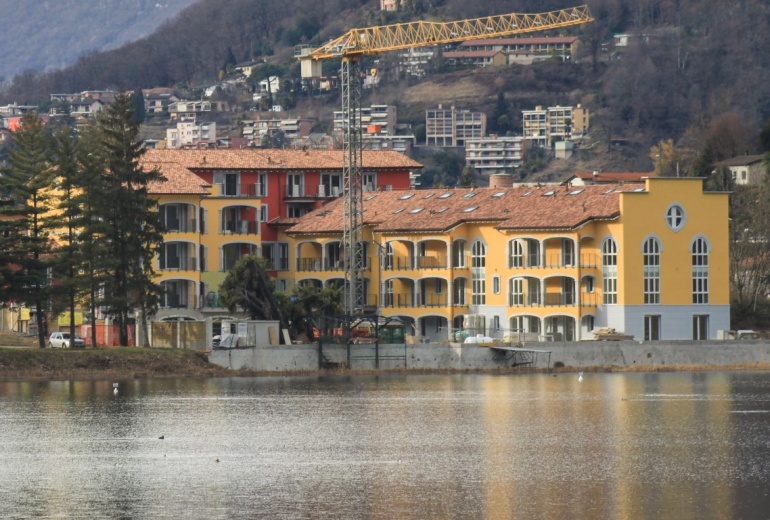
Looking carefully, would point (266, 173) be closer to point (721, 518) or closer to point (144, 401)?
point (144, 401)

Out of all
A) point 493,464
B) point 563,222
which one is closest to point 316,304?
point 563,222

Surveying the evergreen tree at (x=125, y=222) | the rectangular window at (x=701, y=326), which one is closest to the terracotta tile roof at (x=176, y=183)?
the evergreen tree at (x=125, y=222)

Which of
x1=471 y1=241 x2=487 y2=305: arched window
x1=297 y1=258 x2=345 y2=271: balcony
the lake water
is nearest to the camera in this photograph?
the lake water

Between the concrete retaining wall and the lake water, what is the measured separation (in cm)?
885

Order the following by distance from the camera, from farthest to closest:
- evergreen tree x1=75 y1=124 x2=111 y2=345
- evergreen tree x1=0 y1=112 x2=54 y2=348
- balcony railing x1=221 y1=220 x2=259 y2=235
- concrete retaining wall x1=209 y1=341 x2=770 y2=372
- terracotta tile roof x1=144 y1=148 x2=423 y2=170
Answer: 1. terracotta tile roof x1=144 y1=148 x2=423 y2=170
2. balcony railing x1=221 y1=220 x2=259 y2=235
3. evergreen tree x1=75 y1=124 x2=111 y2=345
4. concrete retaining wall x1=209 y1=341 x2=770 y2=372
5. evergreen tree x1=0 y1=112 x2=54 y2=348

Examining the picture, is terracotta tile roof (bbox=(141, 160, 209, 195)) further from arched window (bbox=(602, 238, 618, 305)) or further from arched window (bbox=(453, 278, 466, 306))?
arched window (bbox=(602, 238, 618, 305))

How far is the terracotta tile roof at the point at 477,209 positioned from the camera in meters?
116

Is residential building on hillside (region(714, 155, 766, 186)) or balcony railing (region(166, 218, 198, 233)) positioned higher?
residential building on hillside (region(714, 155, 766, 186))

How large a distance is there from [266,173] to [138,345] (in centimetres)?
2720

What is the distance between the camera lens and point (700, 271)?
115000mm

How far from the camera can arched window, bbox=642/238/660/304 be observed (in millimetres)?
113625

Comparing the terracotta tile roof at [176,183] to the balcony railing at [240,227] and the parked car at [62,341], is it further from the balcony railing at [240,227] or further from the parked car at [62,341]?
the parked car at [62,341]

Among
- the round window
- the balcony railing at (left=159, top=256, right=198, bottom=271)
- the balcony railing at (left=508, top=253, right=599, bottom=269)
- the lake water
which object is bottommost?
the lake water

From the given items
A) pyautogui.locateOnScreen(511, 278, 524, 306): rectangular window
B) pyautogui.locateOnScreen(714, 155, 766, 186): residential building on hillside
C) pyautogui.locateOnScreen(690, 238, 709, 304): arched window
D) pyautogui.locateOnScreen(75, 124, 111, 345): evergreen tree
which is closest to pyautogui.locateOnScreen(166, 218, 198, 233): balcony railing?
pyautogui.locateOnScreen(75, 124, 111, 345): evergreen tree
